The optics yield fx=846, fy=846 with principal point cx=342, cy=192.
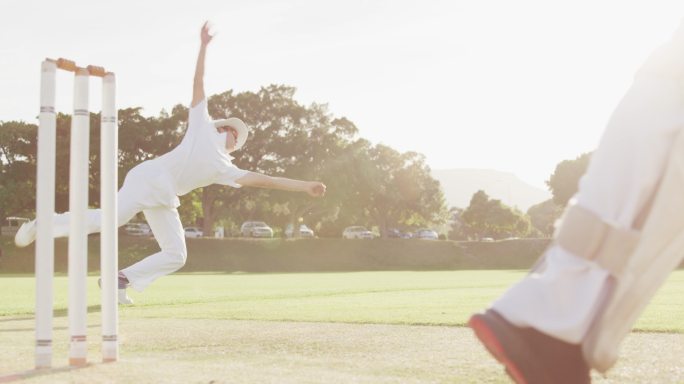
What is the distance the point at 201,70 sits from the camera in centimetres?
879

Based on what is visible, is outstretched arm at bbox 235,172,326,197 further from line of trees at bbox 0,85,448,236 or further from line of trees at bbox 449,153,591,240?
line of trees at bbox 449,153,591,240

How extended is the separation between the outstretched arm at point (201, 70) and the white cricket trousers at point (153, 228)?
113 centimetres

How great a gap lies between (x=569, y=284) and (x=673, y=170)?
486mm

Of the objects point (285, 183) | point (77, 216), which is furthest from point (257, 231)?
point (77, 216)

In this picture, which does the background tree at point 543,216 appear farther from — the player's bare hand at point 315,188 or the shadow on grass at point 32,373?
the shadow on grass at point 32,373

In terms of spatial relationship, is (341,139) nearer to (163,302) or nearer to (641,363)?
(163,302)

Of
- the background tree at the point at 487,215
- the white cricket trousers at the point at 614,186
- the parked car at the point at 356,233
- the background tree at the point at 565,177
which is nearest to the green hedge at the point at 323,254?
the parked car at the point at 356,233

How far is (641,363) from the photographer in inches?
218

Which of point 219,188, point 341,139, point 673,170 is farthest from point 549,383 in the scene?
point 341,139

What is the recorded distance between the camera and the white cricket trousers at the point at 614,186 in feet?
8.80

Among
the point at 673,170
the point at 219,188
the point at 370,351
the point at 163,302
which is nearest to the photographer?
the point at 673,170

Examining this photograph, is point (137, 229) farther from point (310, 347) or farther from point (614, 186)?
point (614, 186)

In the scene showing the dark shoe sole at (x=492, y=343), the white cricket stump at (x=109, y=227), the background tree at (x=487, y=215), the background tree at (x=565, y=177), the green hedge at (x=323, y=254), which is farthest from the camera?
the background tree at (x=487, y=215)

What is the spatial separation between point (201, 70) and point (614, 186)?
6.62 metres
